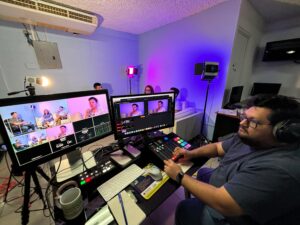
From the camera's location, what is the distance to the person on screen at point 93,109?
831 mm

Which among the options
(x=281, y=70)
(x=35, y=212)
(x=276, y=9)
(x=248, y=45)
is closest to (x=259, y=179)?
(x=35, y=212)

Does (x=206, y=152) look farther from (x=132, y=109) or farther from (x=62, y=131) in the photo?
(x=62, y=131)

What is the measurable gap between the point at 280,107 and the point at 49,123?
3.99 ft

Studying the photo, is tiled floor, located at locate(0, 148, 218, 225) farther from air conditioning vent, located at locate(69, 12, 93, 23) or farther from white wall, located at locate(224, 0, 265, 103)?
air conditioning vent, located at locate(69, 12, 93, 23)

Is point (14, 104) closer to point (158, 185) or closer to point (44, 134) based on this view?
point (44, 134)

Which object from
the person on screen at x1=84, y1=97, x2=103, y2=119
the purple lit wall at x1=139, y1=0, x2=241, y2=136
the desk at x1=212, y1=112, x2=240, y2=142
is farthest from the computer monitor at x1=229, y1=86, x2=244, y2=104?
the person on screen at x1=84, y1=97, x2=103, y2=119

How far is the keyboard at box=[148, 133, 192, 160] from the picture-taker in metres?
0.98

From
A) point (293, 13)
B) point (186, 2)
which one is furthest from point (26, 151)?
point (293, 13)

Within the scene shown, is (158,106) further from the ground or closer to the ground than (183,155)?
further from the ground

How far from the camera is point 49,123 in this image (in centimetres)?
70

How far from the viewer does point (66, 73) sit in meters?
2.82

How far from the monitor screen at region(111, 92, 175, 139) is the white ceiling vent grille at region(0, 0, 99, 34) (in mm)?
2224

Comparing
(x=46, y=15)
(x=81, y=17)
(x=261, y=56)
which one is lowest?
(x=261, y=56)

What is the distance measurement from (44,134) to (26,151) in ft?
0.34
